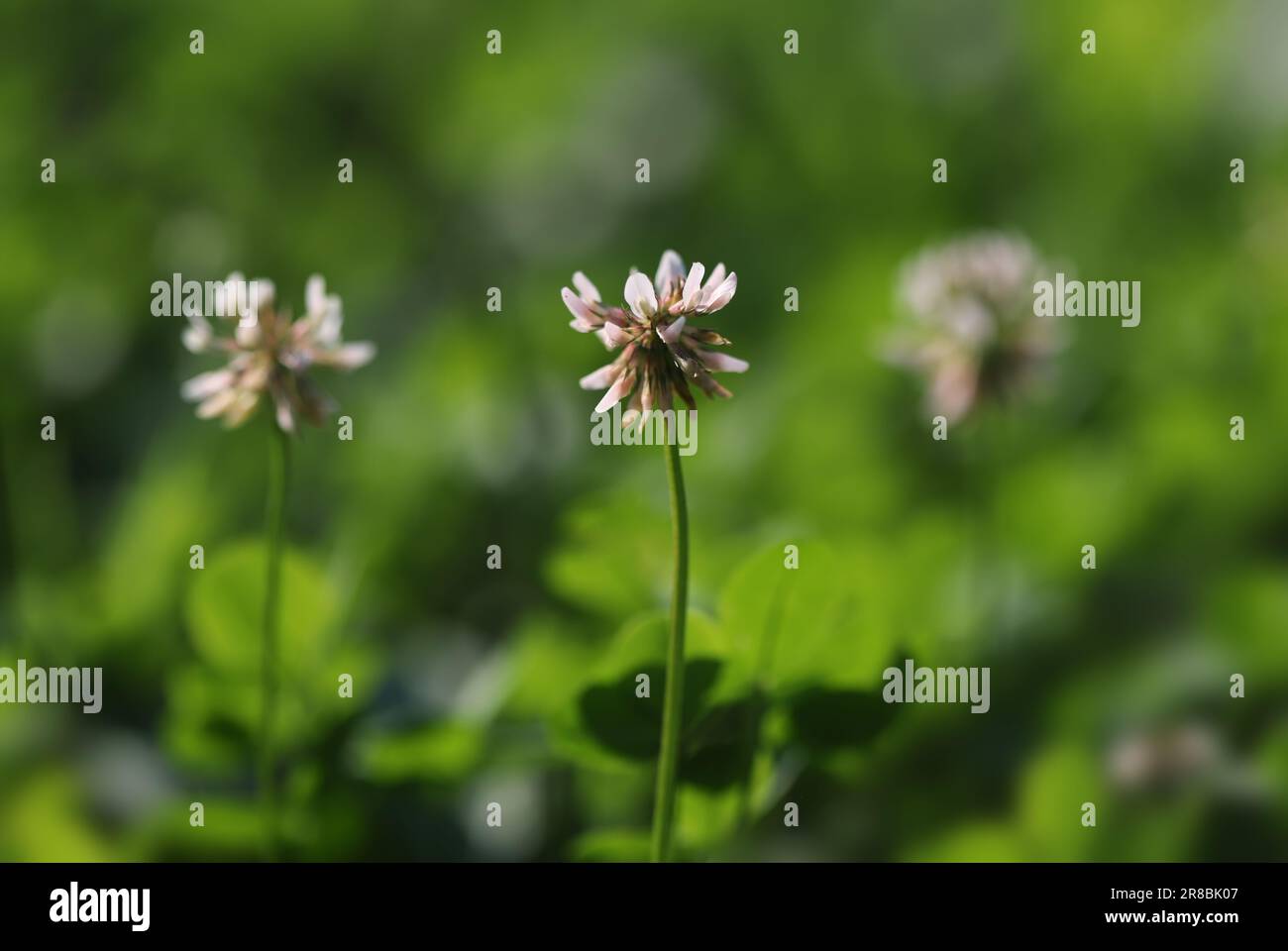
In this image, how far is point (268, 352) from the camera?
0.91m

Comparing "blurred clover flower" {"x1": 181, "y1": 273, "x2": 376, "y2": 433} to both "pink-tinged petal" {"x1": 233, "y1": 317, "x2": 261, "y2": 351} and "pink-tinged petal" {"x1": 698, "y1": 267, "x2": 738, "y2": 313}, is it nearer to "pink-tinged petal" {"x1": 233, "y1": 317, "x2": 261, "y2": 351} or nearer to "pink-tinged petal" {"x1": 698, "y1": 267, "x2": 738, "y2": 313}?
"pink-tinged petal" {"x1": 233, "y1": 317, "x2": 261, "y2": 351}

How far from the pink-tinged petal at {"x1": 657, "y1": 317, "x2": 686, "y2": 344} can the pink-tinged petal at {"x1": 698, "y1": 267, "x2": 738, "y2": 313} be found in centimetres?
2

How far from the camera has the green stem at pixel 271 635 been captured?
83 centimetres

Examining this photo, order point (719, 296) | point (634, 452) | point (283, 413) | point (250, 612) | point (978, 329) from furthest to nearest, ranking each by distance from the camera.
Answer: point (634, 452)
point (978, 329)
point (250, 612)
point (283, 413)
point (719, 296)

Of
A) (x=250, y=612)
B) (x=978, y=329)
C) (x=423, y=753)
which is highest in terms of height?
(x=978, y=329)

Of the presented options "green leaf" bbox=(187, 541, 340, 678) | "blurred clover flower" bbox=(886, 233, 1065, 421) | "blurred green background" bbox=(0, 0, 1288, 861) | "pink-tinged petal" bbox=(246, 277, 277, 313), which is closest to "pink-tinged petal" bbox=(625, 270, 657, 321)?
"blurred green background" bbox=(0, 0, 1288, 861)

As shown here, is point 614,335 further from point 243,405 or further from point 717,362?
point 243,405

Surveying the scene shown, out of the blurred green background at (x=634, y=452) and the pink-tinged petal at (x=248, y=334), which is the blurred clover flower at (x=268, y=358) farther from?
the blurred green background at (x=634, y=452)

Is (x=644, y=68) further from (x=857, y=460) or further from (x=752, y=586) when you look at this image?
(x=752, y=586)

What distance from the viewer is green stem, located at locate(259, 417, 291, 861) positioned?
2.74ft

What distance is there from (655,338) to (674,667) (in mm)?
178

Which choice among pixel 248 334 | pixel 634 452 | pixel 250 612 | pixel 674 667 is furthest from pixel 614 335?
pixel 634 452

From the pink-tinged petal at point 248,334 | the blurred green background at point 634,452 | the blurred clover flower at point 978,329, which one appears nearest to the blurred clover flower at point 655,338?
the blurred green background at point 634,452

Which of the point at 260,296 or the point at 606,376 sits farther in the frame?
the point at 260,296
